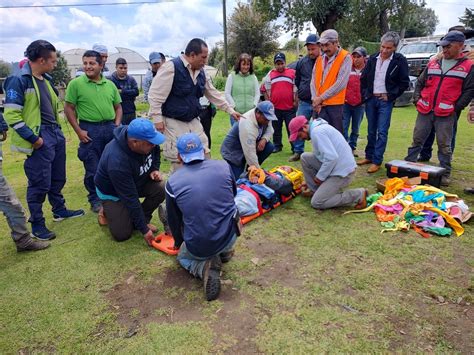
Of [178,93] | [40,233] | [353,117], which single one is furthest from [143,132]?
[353,117]

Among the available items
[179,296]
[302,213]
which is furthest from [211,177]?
[302,213]

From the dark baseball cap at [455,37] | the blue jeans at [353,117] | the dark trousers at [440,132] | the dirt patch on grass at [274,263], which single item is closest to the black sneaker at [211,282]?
the dirt patch on grass at [274,263]

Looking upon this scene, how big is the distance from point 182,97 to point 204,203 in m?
1.77

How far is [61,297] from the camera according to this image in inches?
113

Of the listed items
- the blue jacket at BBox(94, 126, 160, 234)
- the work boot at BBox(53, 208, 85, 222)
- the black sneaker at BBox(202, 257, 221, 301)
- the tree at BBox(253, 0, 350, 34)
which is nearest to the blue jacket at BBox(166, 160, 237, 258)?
A: the black sneaker at BBox(202, 257, 221, 301)

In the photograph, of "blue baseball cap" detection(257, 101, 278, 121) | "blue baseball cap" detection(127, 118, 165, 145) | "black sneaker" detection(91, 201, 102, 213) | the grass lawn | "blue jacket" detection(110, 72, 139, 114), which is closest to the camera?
the grass lawn

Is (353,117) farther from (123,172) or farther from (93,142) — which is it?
(123,172)

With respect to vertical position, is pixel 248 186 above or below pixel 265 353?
above

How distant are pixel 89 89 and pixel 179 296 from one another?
2.83m

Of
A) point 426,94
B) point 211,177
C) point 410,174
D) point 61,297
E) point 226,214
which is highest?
point 426,94

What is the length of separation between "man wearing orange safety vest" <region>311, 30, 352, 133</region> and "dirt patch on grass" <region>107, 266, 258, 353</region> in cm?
337

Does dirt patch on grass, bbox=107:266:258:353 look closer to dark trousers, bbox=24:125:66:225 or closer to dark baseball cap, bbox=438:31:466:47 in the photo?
dark trousers, bbox=24:125:66:225

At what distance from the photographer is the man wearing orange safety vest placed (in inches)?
195

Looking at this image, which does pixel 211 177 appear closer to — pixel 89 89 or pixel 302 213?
pixel 302 213
